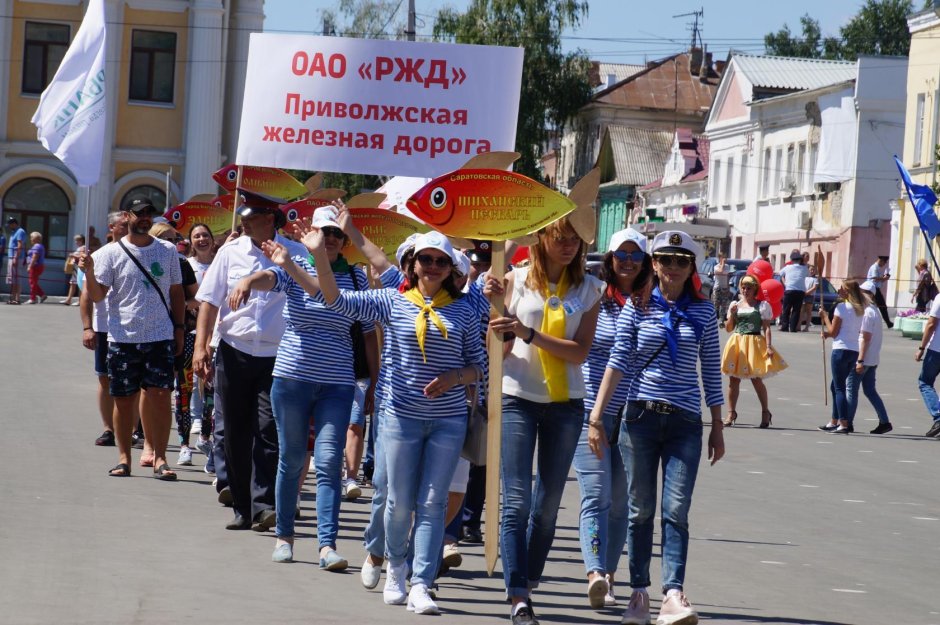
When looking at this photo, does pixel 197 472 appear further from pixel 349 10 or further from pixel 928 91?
pixel 349 10

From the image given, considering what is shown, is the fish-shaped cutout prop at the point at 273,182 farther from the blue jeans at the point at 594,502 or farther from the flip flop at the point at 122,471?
the blue jeans at the point at 594,502

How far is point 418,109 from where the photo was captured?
12.1 meters

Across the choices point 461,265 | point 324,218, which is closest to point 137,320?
point 324,218

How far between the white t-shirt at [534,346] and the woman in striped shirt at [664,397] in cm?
20

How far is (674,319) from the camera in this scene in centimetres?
802

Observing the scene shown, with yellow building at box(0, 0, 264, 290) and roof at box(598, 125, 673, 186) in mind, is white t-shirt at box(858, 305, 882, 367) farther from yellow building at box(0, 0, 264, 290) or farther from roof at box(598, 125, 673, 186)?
roof at box(598, 125, 673, 186)

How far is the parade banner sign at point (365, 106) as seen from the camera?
11.9 meters

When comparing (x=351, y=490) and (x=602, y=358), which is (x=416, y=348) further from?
(x=351, y=490)

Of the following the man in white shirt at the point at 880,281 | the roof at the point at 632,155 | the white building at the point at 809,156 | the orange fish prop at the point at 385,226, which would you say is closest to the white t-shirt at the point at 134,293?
the orange fish prop at the point at 385,226

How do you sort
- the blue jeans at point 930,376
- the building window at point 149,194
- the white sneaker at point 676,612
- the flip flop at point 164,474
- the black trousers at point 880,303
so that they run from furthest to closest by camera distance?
the building window at point 149,194 → the black trousers at point 880,303 → the blue jeans at point 930,376 → the flip flop at point 164,474 → the white sneaker at point 676,612

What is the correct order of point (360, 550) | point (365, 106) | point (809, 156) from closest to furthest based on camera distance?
point (360, 550)
point (365, 106)
point (809, 156)

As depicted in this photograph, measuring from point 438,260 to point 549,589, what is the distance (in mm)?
1929

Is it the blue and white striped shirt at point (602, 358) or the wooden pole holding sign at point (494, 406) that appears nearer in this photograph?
the wooden pole holding sign at point (494, 406)

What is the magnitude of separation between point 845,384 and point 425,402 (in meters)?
12.3
